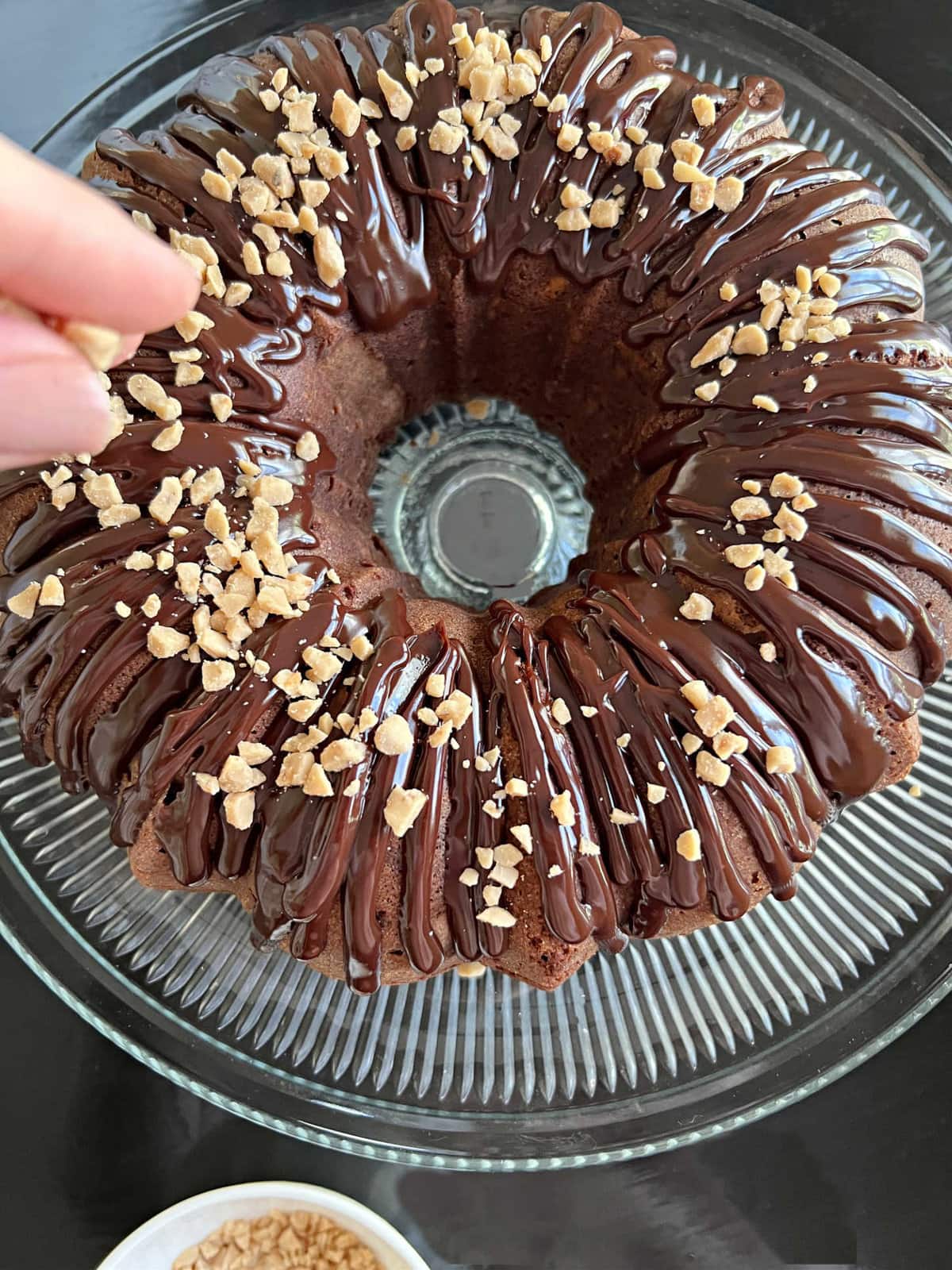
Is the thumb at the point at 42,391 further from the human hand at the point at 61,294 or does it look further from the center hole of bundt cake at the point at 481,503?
the center hole of bundt cake at the point at 481,503

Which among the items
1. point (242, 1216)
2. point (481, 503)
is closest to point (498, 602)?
point (481, 503)

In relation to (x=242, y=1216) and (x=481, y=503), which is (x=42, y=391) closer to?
(x=481, y=503)

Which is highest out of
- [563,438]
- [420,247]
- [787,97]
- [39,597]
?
[787,97]

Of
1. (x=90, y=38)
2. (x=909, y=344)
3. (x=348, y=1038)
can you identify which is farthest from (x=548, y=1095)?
(x=90, y=38)

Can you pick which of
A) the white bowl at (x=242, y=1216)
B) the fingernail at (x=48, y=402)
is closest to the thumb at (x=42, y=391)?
the fingernail at (x=48, y=402)

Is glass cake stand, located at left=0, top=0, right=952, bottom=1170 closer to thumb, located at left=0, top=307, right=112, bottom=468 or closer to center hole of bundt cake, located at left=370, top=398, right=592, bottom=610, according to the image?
center hole of bundt cake, located at left=370, top=398, right=592, bottom=610

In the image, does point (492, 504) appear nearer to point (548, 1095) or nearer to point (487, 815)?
point (487, 815)
